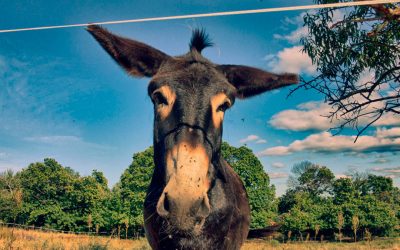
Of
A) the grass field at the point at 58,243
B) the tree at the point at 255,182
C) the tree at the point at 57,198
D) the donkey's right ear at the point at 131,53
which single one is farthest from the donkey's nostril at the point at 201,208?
the tree at the point at 57,198

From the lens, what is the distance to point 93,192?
46594mm

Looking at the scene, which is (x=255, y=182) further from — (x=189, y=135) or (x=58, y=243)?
(x=189, y=135)

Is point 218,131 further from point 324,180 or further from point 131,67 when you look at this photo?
point 324,180

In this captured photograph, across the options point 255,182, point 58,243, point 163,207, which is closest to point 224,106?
point 163,207

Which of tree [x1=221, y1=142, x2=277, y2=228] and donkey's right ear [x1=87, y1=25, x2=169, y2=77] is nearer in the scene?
donkey's right ear [x1=87, y1=25, x2=169, y2=77]

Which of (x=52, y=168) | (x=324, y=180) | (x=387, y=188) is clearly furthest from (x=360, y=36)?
(x=387, y=188)

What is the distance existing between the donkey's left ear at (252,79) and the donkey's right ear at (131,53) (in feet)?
2.68

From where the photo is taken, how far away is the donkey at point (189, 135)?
245cm

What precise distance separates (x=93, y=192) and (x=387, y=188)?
62.3m

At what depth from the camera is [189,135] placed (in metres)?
2.63

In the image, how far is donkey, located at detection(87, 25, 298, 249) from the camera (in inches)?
96.5

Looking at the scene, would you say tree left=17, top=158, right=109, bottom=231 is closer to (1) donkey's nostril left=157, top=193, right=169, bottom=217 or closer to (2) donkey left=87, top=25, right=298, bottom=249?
(2) donkey left=87, top=25, right=298, bottom=249

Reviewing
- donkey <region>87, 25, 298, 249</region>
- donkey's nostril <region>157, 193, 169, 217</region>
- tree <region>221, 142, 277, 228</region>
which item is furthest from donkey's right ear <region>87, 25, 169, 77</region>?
tree <region>221, 142, 277, 228</region>

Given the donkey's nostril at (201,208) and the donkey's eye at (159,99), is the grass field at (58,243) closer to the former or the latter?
the donkey's eye at (159,99)
